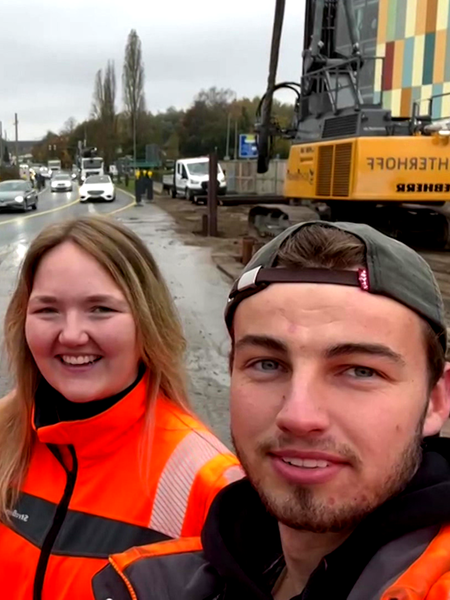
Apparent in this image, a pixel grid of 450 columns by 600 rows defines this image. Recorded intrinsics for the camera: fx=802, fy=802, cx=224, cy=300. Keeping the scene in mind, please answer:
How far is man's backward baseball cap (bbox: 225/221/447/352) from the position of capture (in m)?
1.27

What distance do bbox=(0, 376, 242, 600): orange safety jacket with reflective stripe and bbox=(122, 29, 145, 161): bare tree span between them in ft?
279

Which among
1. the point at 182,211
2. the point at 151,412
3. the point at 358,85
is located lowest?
the point at 182,211

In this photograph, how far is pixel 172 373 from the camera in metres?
2.28

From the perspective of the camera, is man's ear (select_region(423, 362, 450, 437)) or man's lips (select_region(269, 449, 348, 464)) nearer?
man's lips (select_region(269, 449, 348, 464))

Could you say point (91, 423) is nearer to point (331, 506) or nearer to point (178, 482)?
point (178, 482)

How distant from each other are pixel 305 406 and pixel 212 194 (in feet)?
60.7

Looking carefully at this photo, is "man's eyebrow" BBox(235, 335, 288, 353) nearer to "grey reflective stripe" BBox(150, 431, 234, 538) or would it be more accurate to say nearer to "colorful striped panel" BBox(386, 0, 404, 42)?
"grey reflective stripe" BBox(150, 431, 234, 538)

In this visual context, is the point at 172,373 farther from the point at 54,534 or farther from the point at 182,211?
the point at 182,211

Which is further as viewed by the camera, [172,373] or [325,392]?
[172,373]

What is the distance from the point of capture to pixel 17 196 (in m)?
30.9

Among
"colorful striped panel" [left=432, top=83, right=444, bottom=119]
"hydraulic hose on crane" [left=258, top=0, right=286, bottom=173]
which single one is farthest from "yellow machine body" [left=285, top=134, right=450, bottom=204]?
"colorful striped panel" [left=432, top=83, right=444, bottom=119]

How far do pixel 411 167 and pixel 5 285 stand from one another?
254 inches

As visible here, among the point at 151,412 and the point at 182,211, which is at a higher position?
the point at 151,412

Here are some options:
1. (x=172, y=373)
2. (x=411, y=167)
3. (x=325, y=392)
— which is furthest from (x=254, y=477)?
(x=411, y=167)
